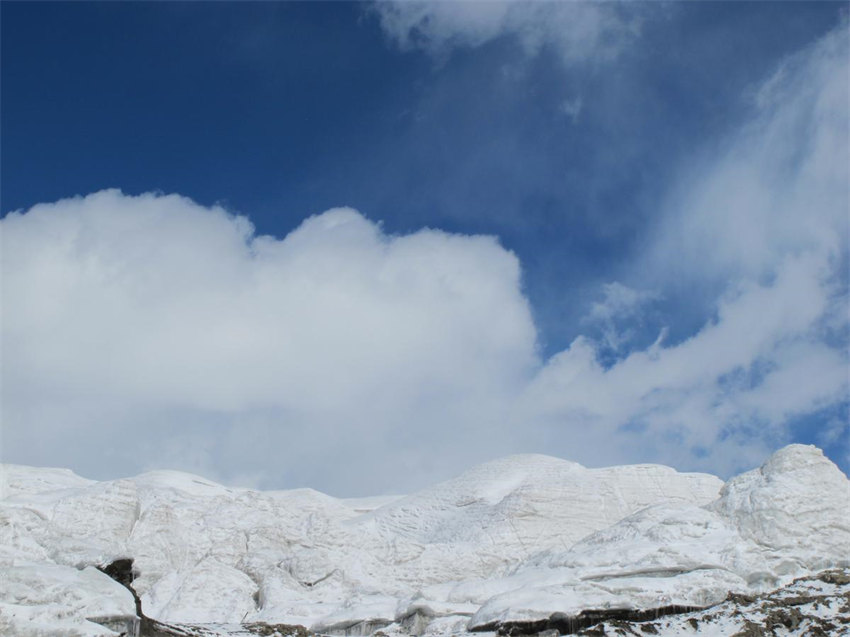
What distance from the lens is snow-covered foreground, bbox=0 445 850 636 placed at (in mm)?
54281

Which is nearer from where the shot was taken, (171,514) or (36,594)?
(36,594)

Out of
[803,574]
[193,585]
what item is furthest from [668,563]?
[193,585]

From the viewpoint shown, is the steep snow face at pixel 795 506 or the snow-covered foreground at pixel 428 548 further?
the steep snow face at pixel 795 506

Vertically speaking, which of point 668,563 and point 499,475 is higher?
point 499,475

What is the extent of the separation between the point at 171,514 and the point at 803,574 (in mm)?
53489

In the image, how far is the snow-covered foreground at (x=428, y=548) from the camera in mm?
54281

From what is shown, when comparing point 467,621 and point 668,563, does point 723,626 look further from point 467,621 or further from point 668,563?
point 467,621

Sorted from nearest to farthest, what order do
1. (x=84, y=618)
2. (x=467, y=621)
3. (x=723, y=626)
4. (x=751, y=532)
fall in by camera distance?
(x=84, y=618) < (x=723, y=626) < (x=467, y=621) < (x=751, y=532)

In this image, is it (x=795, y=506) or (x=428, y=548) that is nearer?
(x=795, y=506)

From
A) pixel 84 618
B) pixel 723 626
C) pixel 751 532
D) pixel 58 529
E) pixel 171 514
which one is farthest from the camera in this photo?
pixel 171 514

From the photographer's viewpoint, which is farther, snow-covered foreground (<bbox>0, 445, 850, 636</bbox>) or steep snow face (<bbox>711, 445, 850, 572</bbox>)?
steep snow face (<bbox>711, 445, 850, 572</bbox>)

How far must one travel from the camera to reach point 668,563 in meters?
61.4

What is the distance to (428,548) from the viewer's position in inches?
3403

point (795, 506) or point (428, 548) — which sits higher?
point (428, 548)
